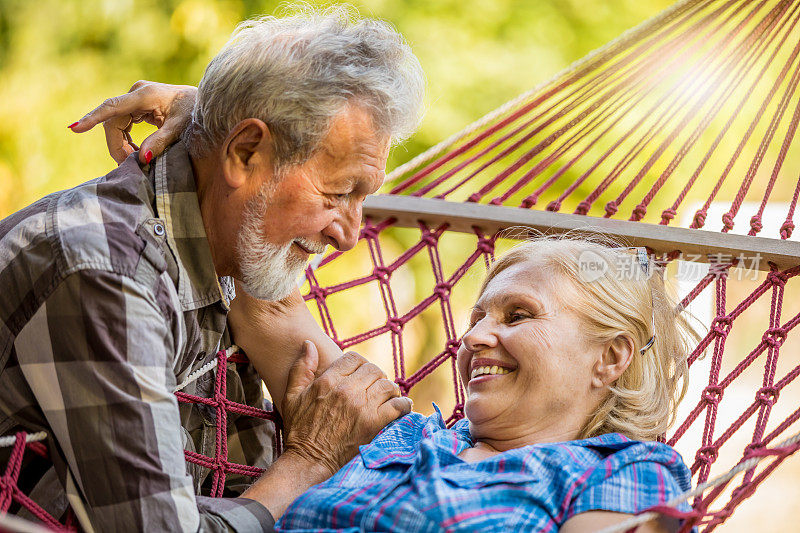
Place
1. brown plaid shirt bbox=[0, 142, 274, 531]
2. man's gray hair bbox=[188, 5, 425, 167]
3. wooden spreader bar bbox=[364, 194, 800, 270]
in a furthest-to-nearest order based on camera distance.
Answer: wooden spreader bar bbox=[364, 194, 800, 270]
man's gray hair bbox=[188, 5, 425, 167]
brown plaid shirt bbox=[0, 142, 274, 531]

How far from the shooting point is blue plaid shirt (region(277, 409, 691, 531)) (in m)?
1.24

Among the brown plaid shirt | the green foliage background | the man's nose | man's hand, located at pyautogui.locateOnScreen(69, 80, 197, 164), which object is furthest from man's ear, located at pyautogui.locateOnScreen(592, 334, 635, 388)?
the green foliage background

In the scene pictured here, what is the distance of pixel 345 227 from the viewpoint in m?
1.52

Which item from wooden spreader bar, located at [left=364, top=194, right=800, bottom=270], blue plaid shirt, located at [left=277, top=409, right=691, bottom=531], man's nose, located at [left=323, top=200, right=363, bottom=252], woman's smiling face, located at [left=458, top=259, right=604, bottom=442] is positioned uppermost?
wooden spreader bar, located at [left=364, top=194, right=800, bottom=270]

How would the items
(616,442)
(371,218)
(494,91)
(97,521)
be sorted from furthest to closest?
1. (494,91)
2. (371,218)
3. (616,442)
4. (97,521)

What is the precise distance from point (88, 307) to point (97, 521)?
0.92 ft

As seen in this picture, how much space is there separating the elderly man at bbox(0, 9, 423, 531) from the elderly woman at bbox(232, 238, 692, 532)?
3.5 inches

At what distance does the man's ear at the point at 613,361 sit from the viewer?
1.51 metres

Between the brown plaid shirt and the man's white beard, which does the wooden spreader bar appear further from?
the brown plaid shirt

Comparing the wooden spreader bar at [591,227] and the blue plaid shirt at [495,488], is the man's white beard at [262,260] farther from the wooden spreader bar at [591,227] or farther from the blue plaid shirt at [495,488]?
the wooden spreader bar at [591,227]

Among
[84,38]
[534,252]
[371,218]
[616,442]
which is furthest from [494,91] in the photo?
[616,442]

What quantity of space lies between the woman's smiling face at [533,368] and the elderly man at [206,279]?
191 mm

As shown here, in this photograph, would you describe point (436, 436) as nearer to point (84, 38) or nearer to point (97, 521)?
point (97, 521)

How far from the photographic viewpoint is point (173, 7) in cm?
523
